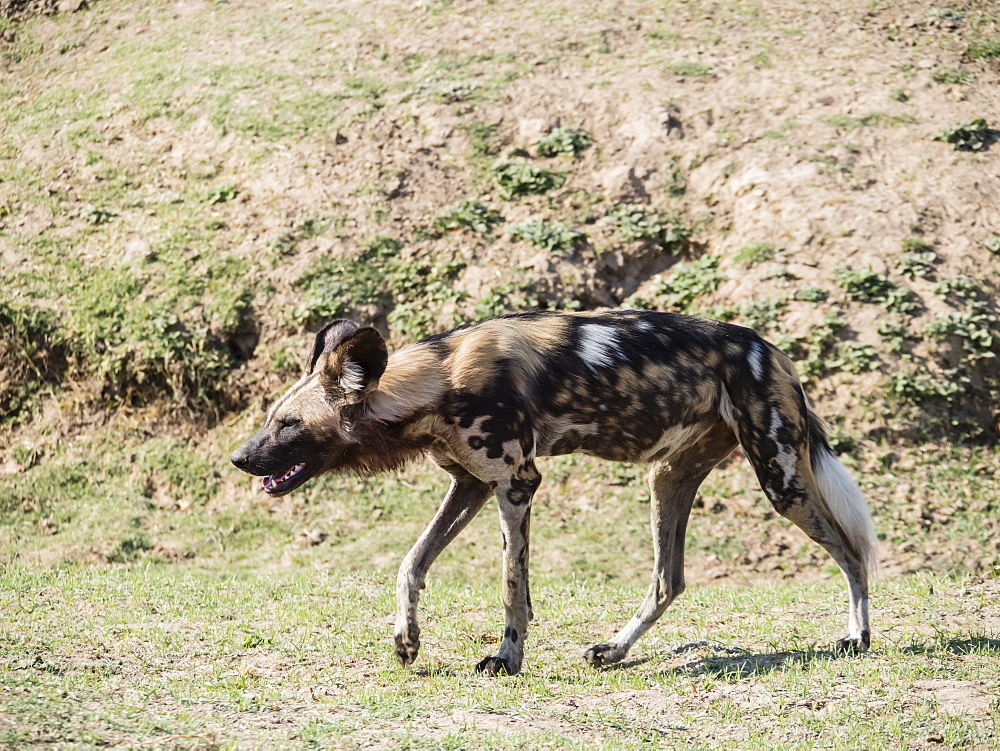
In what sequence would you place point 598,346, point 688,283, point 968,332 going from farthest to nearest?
1. point 688,283
2. point 968,332
3. point 598,346

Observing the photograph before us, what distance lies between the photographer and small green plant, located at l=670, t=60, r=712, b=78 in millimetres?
13781

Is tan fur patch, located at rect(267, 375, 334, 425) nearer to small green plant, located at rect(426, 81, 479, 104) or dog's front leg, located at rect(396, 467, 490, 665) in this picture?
dog's front leg, located at rect(396, 467, 490, 665)

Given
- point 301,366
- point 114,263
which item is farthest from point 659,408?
point 114,263

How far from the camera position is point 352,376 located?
17.9 ft

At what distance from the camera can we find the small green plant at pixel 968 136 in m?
12.4

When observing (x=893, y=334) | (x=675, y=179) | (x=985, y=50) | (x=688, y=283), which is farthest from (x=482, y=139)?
(x=985, y=50)

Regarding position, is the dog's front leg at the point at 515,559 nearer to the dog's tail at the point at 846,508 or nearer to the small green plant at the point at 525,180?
the dog's tail at the point at 846,508

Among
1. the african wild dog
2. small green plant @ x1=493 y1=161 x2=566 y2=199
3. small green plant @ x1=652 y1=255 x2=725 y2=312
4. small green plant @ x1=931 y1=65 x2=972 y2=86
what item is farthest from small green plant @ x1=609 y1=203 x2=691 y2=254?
the african wild dog

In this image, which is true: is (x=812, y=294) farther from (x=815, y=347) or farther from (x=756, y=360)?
(x=756, y=360)

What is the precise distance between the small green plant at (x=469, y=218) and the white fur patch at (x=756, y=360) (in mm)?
6187

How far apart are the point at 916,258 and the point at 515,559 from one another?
7.33 meters

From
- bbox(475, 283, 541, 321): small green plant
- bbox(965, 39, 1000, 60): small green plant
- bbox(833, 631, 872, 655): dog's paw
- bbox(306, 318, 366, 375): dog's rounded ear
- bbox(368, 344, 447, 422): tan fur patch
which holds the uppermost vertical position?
bbox(306, 318, 366, 375): dog's rounded ear

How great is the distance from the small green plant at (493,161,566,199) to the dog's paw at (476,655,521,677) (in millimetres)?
7816

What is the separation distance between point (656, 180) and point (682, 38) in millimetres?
3273
